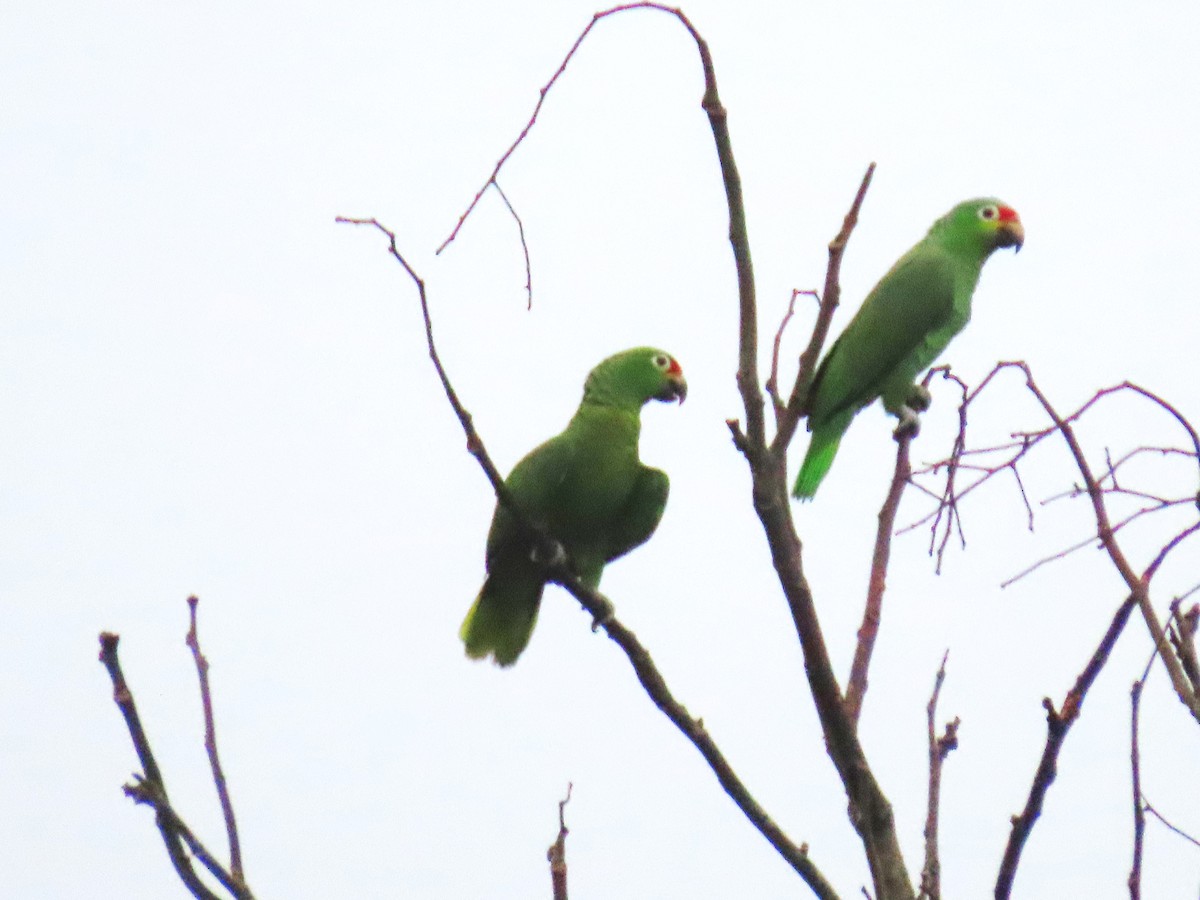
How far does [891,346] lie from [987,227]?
0.95 meters

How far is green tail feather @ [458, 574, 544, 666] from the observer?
175 inches

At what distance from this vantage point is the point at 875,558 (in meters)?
2.27

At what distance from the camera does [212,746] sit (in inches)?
75.8

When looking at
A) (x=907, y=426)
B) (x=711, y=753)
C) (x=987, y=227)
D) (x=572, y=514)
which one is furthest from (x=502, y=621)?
(x=987, y=227)

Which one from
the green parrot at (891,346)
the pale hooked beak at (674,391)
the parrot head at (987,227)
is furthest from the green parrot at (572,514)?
the parrot head at (987,227)

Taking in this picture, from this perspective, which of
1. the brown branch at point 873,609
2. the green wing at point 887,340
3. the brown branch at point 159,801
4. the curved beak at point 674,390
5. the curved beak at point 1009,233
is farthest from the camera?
the curved beak at point 1009,233

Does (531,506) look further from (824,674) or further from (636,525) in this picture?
(824,674)

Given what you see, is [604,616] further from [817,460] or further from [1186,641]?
[817,460]

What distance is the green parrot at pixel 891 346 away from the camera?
5.89 meters

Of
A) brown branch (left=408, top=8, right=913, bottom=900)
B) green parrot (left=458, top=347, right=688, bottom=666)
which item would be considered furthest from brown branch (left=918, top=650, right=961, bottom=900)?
green parrot (left=458, top=347, right=688, bottom=666)

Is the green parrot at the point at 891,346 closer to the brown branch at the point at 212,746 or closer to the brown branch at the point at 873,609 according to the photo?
the brown branch at the point at 873,609

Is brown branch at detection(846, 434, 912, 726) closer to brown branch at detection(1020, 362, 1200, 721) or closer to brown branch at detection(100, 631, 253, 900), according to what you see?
brown branch at detection(1020, 362, 1200, 721)

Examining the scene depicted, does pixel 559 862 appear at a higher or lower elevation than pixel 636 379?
lower

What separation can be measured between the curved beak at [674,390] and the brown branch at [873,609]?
2.55m
